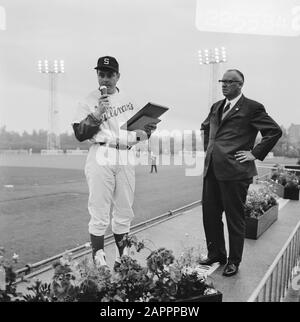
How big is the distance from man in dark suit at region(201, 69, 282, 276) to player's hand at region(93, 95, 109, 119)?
1.03m

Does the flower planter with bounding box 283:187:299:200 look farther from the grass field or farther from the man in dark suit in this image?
the man in dark suit

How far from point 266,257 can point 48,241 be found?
2445 millimetres

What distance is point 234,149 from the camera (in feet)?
10.0

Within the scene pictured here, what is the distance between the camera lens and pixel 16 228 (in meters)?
5.09

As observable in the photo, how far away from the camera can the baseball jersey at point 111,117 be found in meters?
2.74

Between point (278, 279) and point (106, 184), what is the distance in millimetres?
1369

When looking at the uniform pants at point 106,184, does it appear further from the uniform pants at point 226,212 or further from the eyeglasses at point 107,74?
the uniform pants at point 226,212

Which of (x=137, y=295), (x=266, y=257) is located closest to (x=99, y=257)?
(x=137, y=295)

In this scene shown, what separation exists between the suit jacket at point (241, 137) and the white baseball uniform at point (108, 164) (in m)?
0.75

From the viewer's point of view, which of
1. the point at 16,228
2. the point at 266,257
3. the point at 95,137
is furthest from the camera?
the point at 16,228

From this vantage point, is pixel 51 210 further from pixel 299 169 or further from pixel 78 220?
pixel 299 169

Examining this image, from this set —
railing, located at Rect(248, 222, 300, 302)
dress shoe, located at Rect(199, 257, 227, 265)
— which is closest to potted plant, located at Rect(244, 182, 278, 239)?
railing, located at Rect(248, 222, 300, 302)

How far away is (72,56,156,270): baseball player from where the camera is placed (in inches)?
106

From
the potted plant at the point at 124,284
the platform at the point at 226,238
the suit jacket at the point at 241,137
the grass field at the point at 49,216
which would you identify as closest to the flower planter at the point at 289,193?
the platform at the point at 226,238
